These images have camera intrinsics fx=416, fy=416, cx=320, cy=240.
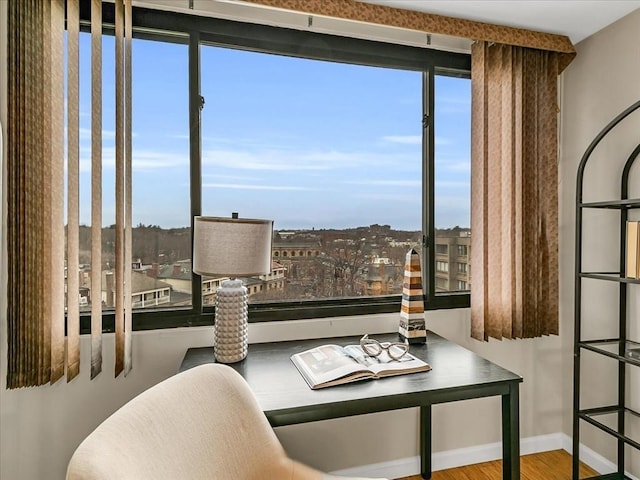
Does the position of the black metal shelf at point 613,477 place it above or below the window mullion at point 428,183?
below

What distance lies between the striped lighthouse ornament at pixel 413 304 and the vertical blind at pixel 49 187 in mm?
1274

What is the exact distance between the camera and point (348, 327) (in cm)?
218

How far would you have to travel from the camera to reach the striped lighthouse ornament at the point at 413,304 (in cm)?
197

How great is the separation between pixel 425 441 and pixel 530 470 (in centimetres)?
65

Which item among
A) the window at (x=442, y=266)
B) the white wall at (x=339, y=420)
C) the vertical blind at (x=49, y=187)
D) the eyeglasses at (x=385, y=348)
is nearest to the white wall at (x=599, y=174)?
the white wall at (x=339, y=420)

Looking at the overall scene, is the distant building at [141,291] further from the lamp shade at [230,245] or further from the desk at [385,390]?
the lamp shade at [230,245]

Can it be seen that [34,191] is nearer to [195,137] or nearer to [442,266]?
[195,137]

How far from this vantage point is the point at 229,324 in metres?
1.72

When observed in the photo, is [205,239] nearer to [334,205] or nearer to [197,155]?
[197,155]

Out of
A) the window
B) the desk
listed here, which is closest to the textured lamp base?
the desk

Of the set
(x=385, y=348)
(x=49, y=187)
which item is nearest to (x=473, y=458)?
(x=385, y=348)

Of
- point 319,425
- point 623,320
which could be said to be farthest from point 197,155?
point 623,320

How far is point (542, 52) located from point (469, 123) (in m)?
0.53

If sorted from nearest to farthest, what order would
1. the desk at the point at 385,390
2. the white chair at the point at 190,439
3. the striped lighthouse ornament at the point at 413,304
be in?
the white chair at the point at 190,439 < the desk at the point at 385,390 < the striped lighthouse ornament at the point at 413,304
